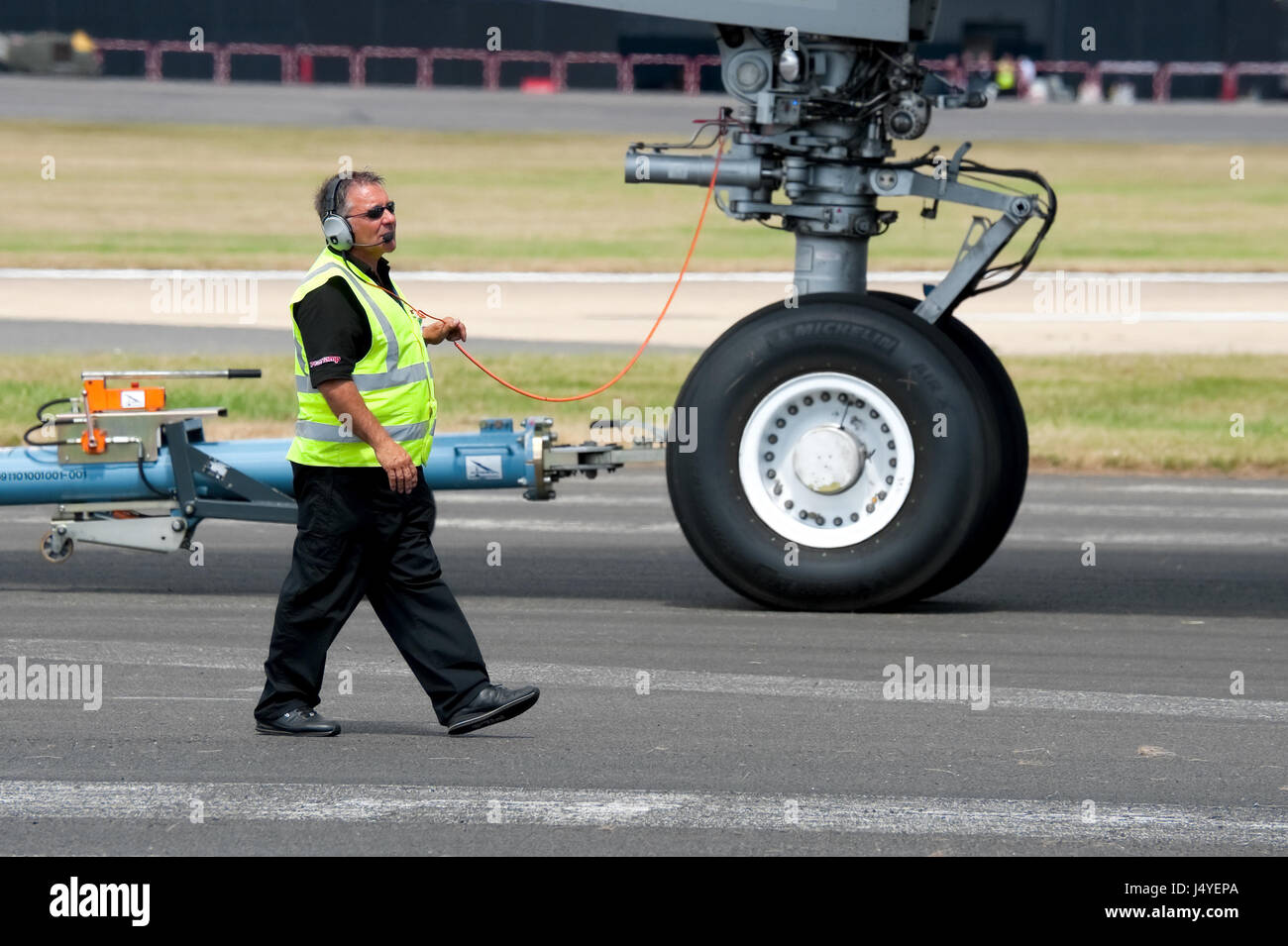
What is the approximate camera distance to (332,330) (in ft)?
19.7

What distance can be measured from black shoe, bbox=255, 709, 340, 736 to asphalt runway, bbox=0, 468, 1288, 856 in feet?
0.20

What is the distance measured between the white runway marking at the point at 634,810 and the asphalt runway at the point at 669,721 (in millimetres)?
12

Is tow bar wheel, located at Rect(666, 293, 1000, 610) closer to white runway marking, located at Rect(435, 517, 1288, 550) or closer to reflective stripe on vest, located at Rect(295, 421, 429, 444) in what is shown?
white runway marking, located at Rect(435, 517, 1288, 550)

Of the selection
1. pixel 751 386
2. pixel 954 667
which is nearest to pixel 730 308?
pixel 751 386

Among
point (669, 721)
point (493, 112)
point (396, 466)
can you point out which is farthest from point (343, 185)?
point (493, 112)

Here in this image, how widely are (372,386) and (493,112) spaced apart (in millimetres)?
41159

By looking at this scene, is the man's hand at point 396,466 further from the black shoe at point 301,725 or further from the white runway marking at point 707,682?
the white runway marking at point 707,682

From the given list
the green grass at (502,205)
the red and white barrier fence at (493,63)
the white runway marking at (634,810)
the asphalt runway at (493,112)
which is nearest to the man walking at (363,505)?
the white runway marking at (634,810)

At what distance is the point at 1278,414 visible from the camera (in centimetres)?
1508

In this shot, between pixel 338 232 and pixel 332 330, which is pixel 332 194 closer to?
pixel 338 232

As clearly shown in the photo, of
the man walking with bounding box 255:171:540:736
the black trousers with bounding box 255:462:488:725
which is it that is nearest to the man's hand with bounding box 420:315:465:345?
the man walking with bounding box 255:171:540:736

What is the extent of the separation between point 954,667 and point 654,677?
108cm

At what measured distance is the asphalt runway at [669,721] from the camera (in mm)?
5406
